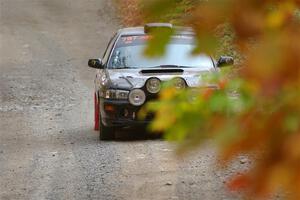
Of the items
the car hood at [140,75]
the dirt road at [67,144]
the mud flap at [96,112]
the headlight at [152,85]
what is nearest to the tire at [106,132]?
the dirt road at [67,144]

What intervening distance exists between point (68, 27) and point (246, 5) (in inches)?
1291

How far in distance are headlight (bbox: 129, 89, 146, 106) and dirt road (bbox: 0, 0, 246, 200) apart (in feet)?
2.06

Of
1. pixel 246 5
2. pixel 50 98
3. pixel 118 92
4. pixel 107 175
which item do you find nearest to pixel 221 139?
pixel 246 5

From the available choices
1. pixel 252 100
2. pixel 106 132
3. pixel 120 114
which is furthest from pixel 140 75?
pixel 252 100

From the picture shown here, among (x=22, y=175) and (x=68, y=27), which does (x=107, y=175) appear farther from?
(x=68, y=27)

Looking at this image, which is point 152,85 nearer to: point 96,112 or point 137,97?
point 137,97

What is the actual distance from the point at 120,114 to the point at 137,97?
0.50m

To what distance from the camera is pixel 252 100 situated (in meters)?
2.07

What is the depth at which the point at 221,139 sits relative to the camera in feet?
6.30

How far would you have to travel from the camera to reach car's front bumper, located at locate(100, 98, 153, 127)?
13102 mm

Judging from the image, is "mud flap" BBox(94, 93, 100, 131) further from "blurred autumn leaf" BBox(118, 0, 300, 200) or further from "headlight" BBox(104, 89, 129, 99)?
"blurred autumn leaf" BBox(118, 0, 300, 200)

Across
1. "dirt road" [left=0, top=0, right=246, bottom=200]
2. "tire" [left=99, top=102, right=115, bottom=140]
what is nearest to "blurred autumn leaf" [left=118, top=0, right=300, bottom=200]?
"dirt road" [left=0, top=0, right=246, bottom=200]

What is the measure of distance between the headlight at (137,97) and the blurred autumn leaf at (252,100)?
1066cm

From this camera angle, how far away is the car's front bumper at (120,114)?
13102 mm
